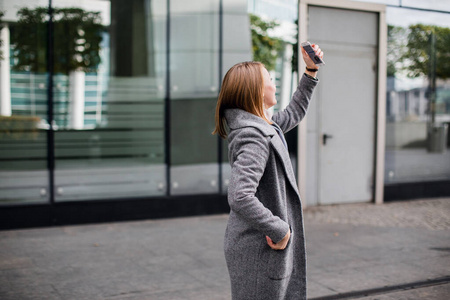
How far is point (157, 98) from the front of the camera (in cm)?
804

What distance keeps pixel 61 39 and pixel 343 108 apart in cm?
472

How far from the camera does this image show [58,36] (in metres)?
7.36

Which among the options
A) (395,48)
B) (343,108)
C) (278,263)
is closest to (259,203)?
(278,263)

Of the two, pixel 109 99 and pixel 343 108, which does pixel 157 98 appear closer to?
pixel 109 99

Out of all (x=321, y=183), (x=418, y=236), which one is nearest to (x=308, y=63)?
(x=418, y=236)

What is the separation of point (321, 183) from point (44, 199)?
448 cm

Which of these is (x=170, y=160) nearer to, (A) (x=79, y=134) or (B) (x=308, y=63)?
(A) (x=79, y=134)

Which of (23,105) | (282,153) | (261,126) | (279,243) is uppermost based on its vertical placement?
(23,105)

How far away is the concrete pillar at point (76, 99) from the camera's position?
7484 mm

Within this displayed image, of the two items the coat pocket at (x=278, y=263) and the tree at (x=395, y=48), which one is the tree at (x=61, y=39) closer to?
the tree at (x=395, y=48)

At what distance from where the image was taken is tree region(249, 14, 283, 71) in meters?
8.44

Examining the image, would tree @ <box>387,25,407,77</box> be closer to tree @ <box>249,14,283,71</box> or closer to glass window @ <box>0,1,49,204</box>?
tree @ <box>249,14,283,71</box>

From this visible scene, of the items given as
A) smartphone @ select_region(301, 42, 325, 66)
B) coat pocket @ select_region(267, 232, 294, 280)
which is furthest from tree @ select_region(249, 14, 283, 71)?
coat pocket @ select_region(267, 232, 294, 280)

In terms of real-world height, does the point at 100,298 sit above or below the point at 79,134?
below
